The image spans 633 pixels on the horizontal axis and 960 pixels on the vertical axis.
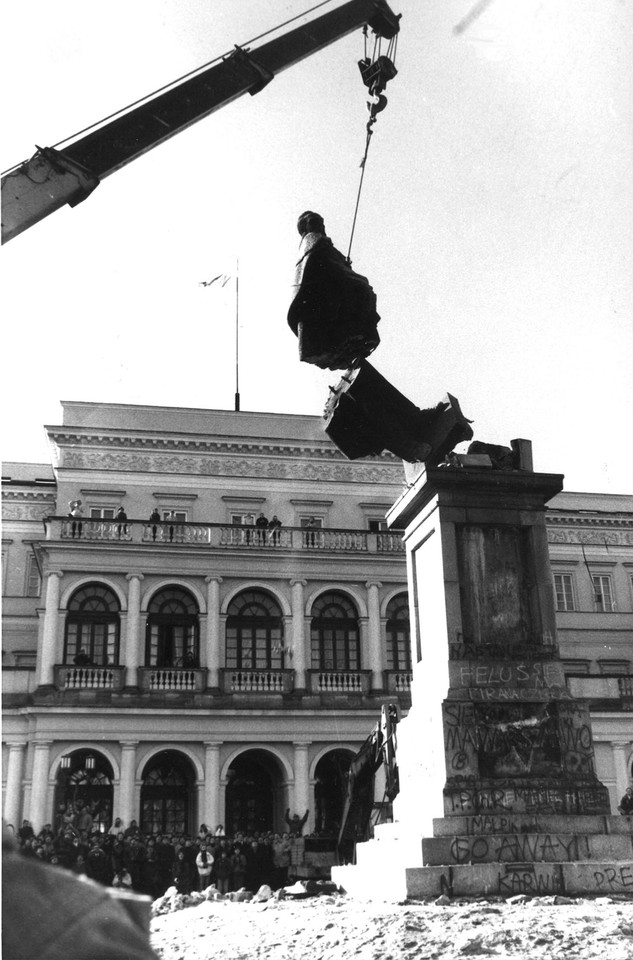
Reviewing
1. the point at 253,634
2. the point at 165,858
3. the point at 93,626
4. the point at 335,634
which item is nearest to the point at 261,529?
the point at 253,634

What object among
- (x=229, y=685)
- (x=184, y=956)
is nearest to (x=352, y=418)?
(x=184, y=956)

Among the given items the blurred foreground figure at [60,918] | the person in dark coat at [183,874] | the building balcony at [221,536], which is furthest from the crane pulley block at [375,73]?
the building balcony at [221,536]

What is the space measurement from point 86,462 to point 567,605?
19.3 metres

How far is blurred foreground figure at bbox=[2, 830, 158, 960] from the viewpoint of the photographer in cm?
114

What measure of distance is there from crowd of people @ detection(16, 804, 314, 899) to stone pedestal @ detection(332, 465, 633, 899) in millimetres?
13758

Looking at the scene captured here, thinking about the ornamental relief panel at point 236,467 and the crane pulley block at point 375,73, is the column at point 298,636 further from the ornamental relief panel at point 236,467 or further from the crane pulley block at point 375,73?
the crane pulley block at point 375,73

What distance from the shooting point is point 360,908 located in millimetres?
6785

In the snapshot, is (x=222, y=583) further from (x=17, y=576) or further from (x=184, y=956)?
(x=184, y=956)

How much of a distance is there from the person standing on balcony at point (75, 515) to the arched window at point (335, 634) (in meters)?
8.03

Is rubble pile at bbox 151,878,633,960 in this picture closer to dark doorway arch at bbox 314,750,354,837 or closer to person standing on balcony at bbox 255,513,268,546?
dark doorway arch at bbox 314,750,354,837

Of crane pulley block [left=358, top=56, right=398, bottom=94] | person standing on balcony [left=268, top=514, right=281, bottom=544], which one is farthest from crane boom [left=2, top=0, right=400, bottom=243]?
person standing on balcony [left=268, top=514, right=281, bottom=544]

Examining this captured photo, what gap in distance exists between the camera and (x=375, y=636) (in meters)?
31.3

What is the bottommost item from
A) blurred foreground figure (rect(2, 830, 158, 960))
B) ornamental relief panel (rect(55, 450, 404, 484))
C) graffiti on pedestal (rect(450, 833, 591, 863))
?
graffiti on pedestal (rect(450, 833, 591, 863))

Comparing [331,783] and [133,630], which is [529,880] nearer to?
[133,630]
